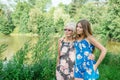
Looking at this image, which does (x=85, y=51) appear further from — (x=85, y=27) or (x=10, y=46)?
(x=10, y=46)

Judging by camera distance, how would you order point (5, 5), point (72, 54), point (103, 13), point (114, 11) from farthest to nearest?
point (5, 5) < point (103, 13) < point (114, 11) < point (72, 54)

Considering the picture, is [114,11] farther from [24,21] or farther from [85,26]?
[85,26]

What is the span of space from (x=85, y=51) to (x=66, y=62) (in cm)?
52

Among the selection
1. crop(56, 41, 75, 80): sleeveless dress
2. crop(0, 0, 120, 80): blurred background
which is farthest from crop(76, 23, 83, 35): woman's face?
crop(0, 0, 120, 80): blurred background

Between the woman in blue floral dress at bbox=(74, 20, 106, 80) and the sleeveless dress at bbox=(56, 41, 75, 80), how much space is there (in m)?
0.29

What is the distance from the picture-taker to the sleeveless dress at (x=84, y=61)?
4359 millimetres

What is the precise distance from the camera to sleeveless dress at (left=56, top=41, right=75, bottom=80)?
185 inches

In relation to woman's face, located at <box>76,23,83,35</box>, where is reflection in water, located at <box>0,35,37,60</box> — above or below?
below

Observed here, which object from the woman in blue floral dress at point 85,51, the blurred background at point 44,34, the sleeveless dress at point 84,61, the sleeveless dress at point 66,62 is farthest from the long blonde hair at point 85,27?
the blurred background at point 44,34

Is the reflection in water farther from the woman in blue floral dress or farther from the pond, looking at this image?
the woman in blue floral dress

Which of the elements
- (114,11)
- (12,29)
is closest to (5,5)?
(12,29)

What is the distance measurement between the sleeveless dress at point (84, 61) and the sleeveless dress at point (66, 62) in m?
0.29

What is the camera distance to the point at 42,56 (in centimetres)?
671

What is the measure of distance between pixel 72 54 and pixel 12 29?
56.6 metres
